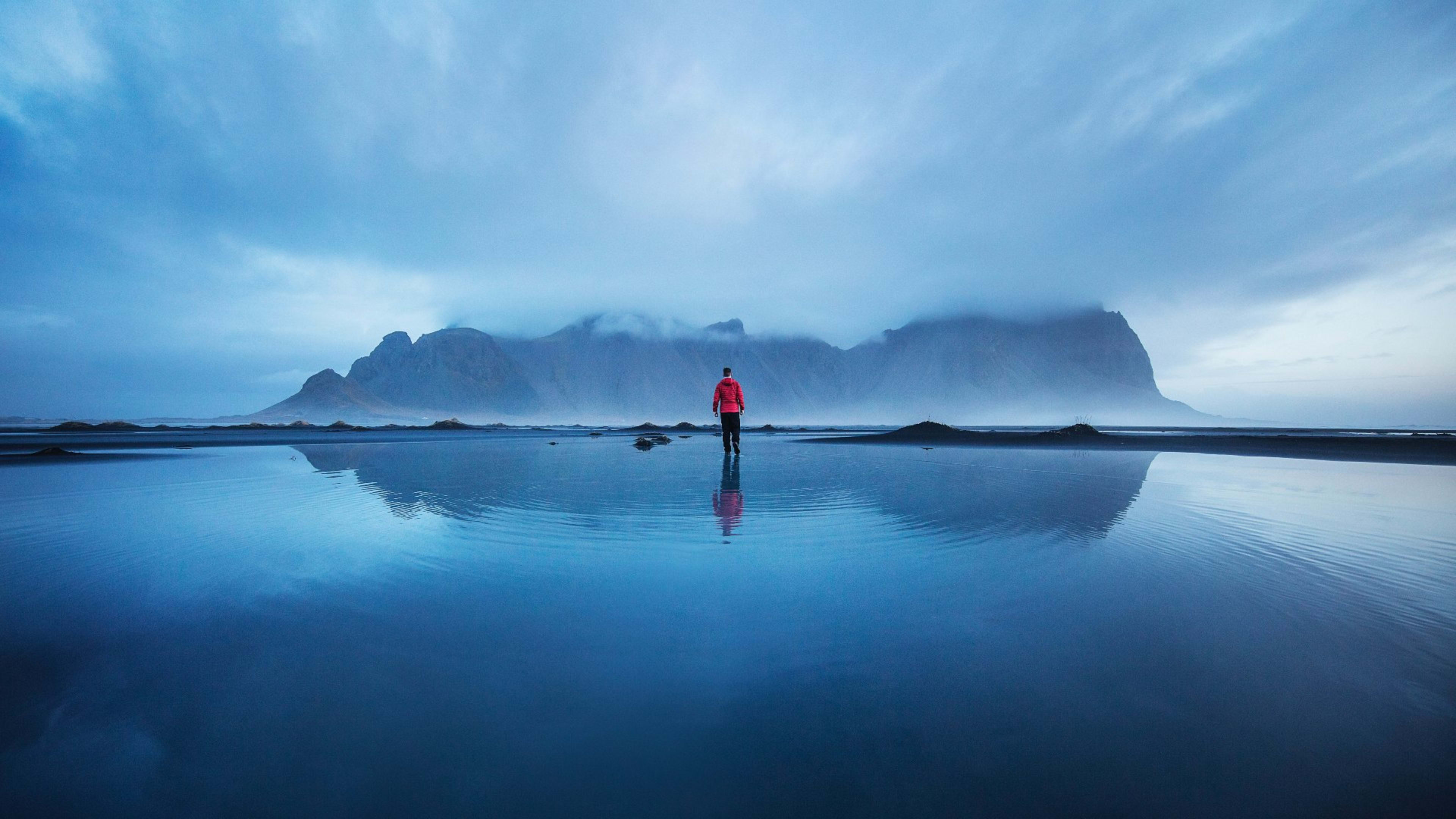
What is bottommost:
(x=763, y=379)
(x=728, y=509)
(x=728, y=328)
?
(x=728, y=509)

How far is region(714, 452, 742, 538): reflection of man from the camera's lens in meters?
5.59

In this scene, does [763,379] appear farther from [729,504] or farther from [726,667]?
[726,667]

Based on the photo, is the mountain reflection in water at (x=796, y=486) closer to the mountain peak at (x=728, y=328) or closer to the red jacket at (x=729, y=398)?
the red jacket at (x=729, y=398)

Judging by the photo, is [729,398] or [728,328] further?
[728,328]

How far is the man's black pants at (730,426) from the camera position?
15.7 m

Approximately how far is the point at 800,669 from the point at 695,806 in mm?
966

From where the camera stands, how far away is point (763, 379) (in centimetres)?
15612

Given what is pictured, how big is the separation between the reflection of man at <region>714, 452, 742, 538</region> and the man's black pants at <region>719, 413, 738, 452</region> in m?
5.02

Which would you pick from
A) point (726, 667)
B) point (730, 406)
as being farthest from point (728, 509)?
point (730, 406)

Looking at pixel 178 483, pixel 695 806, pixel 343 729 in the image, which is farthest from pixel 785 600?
pixel 178 483

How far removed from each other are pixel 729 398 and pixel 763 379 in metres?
141

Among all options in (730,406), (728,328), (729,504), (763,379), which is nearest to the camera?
(729,504)

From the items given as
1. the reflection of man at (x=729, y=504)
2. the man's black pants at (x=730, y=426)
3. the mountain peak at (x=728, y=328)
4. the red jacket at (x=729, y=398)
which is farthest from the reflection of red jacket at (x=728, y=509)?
the mountain peak at (x=728, y=328)

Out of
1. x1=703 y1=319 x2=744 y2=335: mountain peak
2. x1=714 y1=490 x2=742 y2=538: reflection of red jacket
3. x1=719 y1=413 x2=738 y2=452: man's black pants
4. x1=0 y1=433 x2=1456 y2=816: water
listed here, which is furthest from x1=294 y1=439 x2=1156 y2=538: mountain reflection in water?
x1=703 y1=319 x2=744 y2=335: mountain peak
